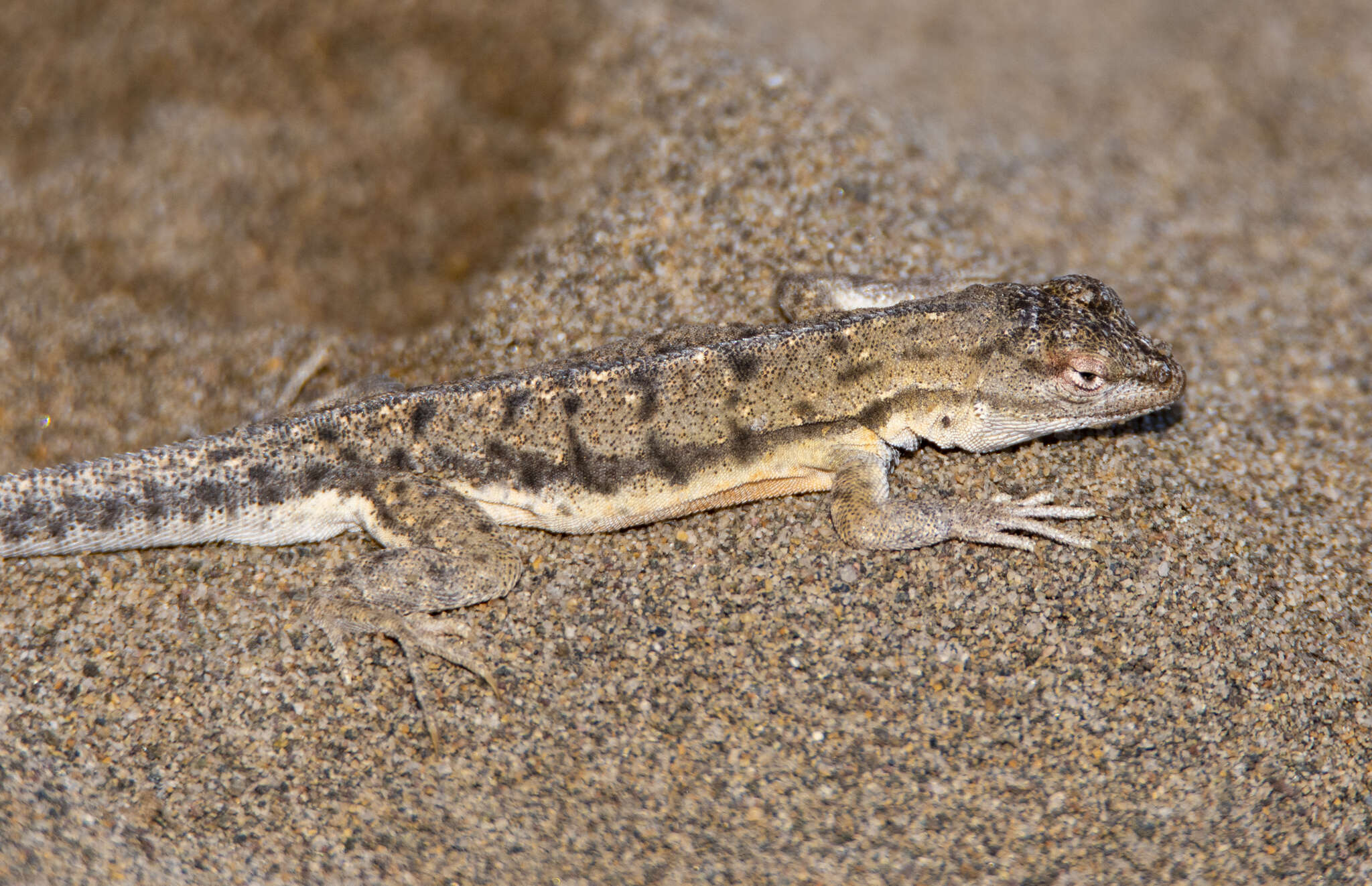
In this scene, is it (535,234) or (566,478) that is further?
(535,234)

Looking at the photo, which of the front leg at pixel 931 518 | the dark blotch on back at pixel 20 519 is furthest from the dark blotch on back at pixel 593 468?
the dark blotch on back at pixel 20 519

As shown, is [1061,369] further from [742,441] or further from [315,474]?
[315,474]

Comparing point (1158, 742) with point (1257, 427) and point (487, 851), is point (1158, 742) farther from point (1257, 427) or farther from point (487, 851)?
point (487, 851)

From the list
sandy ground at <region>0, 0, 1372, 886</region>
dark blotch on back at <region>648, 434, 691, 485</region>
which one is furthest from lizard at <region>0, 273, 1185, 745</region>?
sandy ground at <region>0, 0, 1372, 886</region>

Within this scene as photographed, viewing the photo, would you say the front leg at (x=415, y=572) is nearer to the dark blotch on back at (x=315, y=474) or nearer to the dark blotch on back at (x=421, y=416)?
the dark blotch on back at (x=315, y=474)

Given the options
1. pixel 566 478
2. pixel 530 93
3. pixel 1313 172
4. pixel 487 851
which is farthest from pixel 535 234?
pixel 1313 172

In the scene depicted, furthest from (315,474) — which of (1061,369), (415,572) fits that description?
(1061,369)
